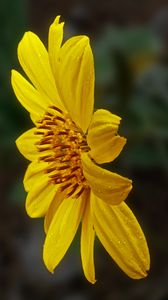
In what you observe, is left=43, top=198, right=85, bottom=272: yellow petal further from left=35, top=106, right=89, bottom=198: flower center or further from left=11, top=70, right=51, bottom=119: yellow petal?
left=11, top=70, right=51, bottom=119: yellow petal

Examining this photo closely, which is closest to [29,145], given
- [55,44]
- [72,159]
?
[72,159]

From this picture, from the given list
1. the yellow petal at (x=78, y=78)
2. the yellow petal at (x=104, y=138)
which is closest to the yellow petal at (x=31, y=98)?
the yellow petal at (x=78, y=78)

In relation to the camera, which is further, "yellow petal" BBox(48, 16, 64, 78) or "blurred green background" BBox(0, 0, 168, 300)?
"blurred green background" BBox(0, 0, 168, 300)

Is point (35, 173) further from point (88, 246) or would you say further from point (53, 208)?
point (88, 246)

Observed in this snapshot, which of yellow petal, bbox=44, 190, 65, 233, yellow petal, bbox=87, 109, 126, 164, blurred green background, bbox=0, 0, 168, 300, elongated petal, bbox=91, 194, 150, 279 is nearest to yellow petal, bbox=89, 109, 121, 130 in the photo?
yellow petal, bbox=87, 109, 126, 164

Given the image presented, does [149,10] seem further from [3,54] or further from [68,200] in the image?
[68,200]

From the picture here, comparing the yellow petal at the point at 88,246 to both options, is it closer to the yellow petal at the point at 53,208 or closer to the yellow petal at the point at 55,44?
the yellow petal at the point at 53,208
